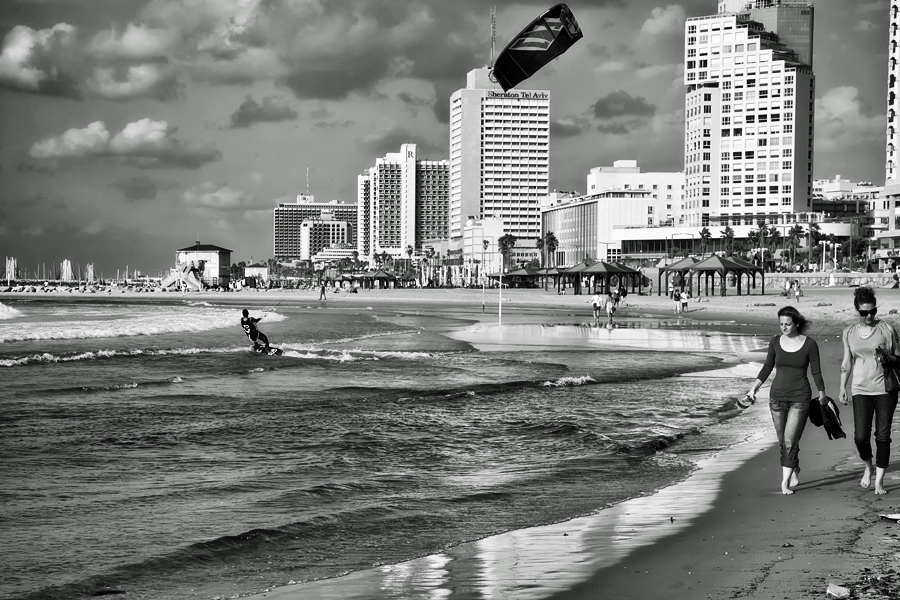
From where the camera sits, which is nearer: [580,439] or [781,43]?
[580,439]

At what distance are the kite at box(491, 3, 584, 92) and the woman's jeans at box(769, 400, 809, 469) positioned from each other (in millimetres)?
7416

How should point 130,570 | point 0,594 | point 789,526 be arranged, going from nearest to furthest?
point 0,594 < point 130,570 < point 789,526

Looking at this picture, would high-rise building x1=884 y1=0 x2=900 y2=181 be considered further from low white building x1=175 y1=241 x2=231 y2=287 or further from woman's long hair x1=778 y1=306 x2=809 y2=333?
woman's long hair x1=778 y1=306 x2=809 y2=333

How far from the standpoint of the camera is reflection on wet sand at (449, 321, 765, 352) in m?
28.7

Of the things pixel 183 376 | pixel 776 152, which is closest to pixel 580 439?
pixel 183 376

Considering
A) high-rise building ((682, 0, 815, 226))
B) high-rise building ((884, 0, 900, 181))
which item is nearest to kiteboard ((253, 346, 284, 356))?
high-rise building ((884, 0, 900, 181))

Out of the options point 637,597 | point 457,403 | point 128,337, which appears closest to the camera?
point 637,597

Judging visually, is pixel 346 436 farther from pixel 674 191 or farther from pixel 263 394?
pixel 674 191

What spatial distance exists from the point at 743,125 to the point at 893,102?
38668 millimetres

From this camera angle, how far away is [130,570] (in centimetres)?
621

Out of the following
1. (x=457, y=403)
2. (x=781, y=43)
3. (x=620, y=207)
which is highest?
(x=781, y=43)

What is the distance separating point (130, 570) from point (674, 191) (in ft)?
556

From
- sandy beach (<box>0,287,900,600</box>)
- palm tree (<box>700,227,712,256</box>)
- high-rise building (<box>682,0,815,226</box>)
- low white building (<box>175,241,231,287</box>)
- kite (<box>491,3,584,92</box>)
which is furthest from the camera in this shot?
low white building (<box>175,241,231,287</box>)

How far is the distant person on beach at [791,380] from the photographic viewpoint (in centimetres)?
757
